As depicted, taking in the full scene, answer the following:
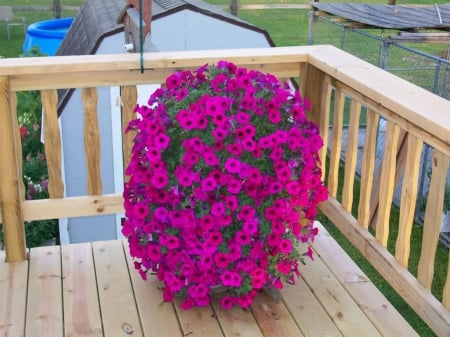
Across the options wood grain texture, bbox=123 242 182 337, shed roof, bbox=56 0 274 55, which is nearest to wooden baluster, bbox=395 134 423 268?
wood grain texture, bbox=123 242 182 337

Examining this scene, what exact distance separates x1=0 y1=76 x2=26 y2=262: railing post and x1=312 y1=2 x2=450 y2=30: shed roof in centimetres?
339

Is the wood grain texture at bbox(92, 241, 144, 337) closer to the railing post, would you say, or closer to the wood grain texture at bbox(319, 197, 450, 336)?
the railing post

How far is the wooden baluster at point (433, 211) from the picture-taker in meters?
2.07

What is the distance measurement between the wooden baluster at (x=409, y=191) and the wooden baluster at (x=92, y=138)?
4.17ft

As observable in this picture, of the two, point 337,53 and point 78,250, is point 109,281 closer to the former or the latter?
point 78,250

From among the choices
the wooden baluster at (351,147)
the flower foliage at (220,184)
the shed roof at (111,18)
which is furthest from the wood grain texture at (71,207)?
the shed roof at (111,18)

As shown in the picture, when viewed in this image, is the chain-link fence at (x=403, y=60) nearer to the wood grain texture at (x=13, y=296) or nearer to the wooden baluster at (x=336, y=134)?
the wooden baluster at (x=336, y=134)

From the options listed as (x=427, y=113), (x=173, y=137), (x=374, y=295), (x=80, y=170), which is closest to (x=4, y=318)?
(x=173, y=137)

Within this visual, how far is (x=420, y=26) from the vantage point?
5352 mm

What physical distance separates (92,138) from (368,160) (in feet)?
3.73

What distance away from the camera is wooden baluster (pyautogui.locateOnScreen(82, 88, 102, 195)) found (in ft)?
9.12

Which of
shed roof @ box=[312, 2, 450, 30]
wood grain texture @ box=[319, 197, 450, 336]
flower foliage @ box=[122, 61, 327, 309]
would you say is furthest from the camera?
shed roof @ box=[312, 2, 450, 30]

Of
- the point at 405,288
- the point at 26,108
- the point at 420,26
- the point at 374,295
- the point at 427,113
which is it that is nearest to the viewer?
the point at 427,113

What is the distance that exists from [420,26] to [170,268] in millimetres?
3704
